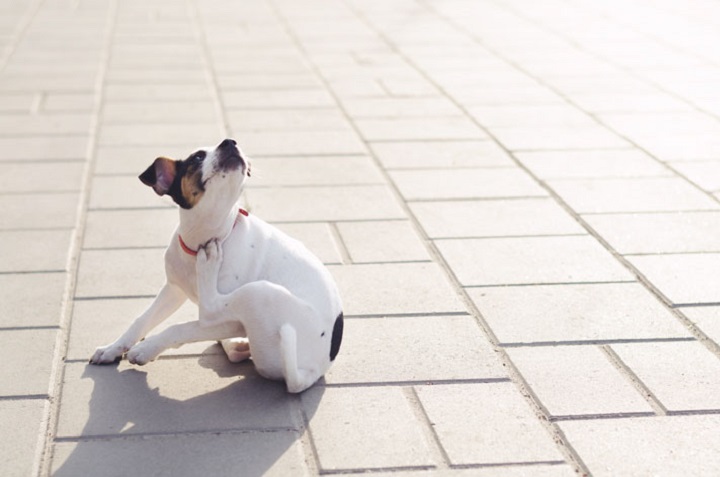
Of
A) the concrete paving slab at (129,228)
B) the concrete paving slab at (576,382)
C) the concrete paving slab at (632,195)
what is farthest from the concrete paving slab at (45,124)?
the concrete paving slab at (576,382)

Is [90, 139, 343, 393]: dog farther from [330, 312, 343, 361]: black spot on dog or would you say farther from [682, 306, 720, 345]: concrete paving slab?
[682, 306, 720, 345]: concrete paving slab

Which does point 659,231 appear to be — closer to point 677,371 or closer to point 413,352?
point 677,371

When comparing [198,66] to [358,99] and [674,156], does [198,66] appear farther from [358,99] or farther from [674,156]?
[674,156]

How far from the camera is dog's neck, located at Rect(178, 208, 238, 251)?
373 centimetres

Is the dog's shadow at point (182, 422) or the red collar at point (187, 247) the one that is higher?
the red collar at point (187, 247)

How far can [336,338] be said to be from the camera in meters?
3.89

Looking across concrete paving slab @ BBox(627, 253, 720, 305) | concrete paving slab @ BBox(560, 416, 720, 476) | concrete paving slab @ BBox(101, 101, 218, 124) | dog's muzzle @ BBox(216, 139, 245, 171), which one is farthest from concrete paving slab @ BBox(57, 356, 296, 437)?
concrete paving slab @ BBox(101, 101, 218, 124)

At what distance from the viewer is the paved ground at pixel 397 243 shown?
360 centimetres

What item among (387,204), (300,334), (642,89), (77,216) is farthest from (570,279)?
(642,89)

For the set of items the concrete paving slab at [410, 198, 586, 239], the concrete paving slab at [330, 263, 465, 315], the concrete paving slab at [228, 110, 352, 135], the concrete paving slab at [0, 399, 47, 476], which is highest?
the concrete paving slab at [0, 399, 47, 476]

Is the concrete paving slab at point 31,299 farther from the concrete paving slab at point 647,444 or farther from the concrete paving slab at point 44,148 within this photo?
the concrete paving slab at point 647,444

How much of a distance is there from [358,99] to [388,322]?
13.5 ft

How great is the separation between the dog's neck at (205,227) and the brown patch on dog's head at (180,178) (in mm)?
62

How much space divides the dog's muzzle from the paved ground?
841 millimetres
